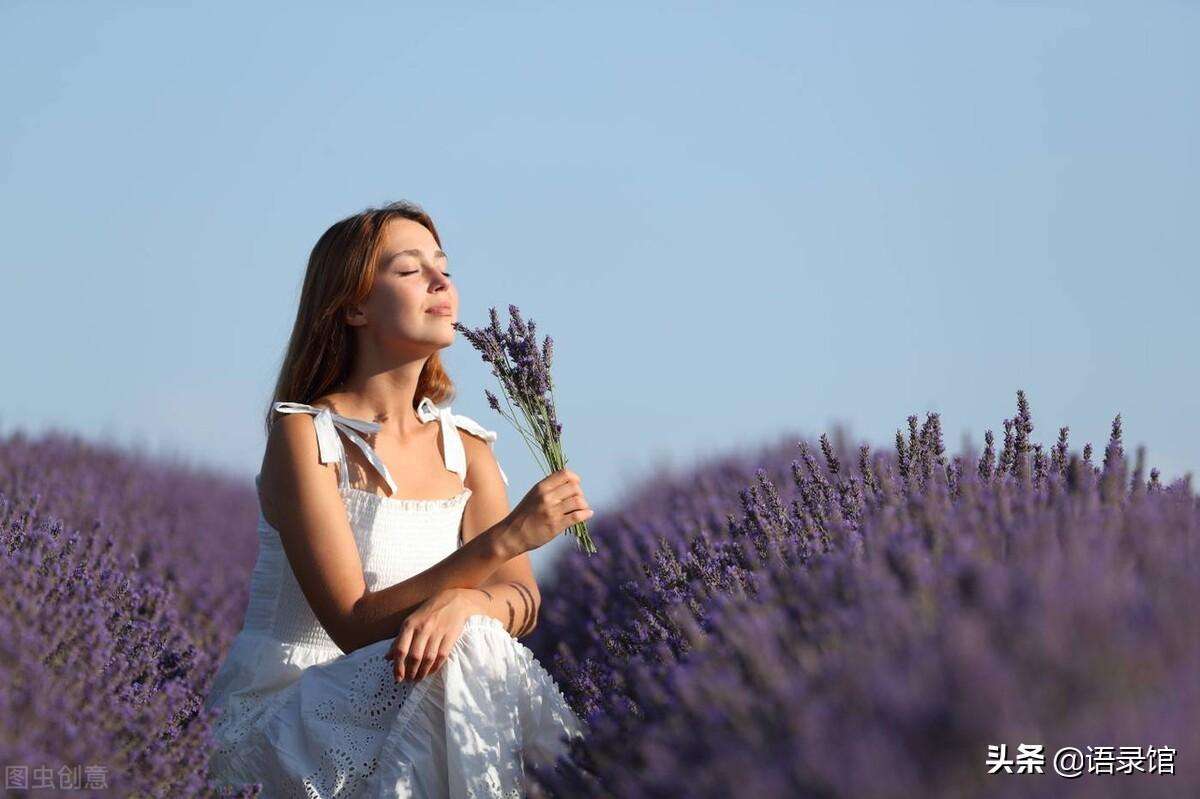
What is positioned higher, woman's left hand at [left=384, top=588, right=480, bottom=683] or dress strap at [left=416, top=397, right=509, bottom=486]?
dress strap at [left=416, top=397, right=509, bottom=486]

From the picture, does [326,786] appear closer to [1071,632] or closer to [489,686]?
[489,686]

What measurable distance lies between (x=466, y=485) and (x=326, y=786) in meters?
1.02

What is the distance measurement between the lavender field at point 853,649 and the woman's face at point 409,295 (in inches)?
32.2

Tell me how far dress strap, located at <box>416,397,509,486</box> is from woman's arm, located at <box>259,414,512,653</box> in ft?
Answer: 1.36

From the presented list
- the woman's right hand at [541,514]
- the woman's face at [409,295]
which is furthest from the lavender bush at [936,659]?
the woman's face at [409,295]

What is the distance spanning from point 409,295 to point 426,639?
0.96 metres

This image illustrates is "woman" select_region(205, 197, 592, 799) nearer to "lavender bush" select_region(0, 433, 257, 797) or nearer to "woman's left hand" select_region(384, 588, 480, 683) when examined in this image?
"woman's left hand" select_region(384, 588, 480, 683)

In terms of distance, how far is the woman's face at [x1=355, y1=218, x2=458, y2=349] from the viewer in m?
3.27

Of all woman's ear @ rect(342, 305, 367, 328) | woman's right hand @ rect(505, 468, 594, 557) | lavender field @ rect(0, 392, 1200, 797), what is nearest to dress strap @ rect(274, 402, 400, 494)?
woman's ear @ rect(342, 305, 367, 328)

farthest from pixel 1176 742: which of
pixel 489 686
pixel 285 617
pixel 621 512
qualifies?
pixel 621 512

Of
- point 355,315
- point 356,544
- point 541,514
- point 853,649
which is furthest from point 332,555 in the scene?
point 853,649

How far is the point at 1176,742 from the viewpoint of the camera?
1195 mm

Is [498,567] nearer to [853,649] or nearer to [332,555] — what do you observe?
[332,555]

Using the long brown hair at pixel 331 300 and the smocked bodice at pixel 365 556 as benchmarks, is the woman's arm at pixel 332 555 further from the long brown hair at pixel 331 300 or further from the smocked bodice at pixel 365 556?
the long brown hair at pixel 331 300
